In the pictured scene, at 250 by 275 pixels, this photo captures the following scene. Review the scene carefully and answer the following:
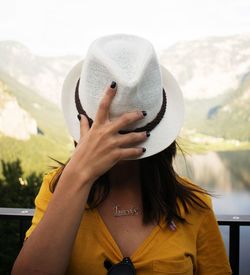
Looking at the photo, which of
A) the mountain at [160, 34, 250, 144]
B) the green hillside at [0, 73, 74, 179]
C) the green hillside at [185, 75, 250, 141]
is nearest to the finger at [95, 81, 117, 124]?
the green hillside at [0, 73, 74, 179]

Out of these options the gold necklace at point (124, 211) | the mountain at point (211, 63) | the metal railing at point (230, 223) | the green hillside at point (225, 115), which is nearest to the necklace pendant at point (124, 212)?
the gold necklace at point (124, 211)

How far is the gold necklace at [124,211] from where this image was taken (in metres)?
0.73

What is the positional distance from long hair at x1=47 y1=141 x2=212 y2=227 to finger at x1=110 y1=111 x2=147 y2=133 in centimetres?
19

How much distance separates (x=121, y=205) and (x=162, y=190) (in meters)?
0.10

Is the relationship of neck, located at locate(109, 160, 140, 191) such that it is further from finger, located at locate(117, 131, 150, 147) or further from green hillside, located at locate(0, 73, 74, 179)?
green hillside, located at locate(0, 73, 74, 179)

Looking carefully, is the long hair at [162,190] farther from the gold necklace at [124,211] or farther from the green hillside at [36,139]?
the green hillside at [36,139]

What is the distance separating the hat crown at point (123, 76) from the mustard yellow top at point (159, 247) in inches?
7.6

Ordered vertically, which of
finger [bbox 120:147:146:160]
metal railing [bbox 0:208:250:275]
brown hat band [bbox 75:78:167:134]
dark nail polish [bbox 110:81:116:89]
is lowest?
metal railing [bbox 0:208:250:275]

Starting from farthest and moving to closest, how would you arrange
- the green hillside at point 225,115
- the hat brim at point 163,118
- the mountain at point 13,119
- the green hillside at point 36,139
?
the mountain at point 13,119, the green hillside at point 225,115, the green hillside at point 36,139, the hat brim at point 163,118

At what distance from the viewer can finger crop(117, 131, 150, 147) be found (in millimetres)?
568

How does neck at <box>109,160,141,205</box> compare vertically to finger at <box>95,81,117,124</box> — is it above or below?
below

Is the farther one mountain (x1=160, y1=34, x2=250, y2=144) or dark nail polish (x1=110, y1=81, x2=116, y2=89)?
mountain (x1=160, y1=34, x2=250, y2=144)

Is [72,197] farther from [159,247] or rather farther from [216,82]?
[216,82]

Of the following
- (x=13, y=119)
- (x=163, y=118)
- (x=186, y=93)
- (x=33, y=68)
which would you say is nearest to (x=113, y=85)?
(x=163, y=118)
